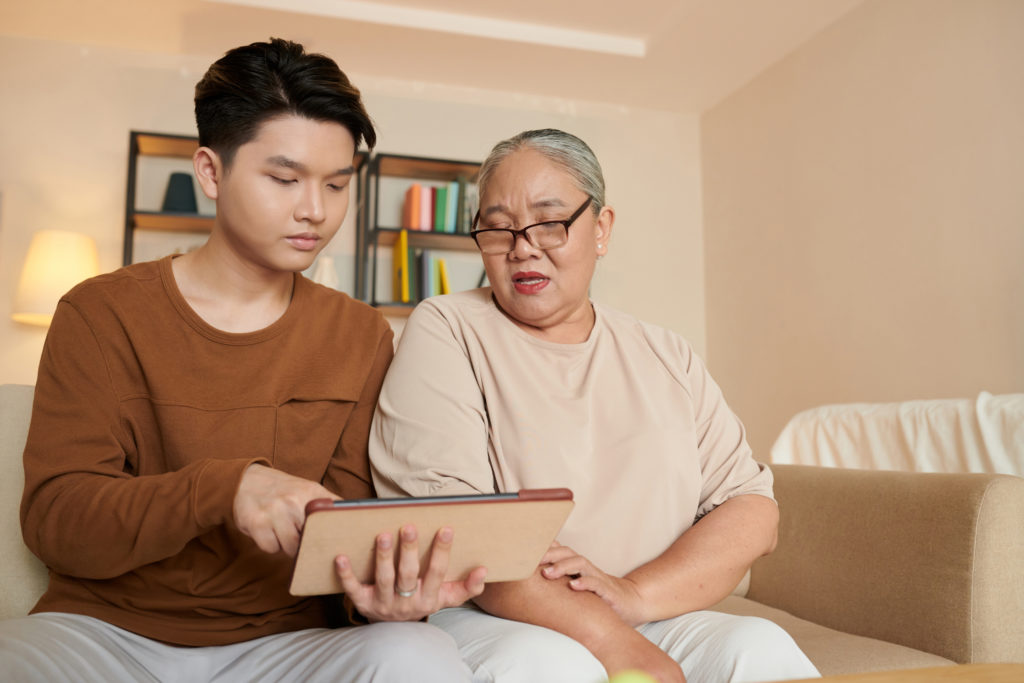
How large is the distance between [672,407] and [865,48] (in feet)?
9.40

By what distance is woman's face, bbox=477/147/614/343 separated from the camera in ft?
4.68

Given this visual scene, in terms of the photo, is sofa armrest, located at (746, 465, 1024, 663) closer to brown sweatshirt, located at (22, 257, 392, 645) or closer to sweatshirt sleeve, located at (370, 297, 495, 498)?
sweatshirt sleeve, located at (370, 297, 495, 498)

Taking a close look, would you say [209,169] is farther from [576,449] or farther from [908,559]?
[908,559]

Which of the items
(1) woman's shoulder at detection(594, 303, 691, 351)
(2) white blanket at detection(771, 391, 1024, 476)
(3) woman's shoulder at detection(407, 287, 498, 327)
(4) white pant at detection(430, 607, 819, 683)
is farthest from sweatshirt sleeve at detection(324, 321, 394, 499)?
(2) white blanket at detection(771, 391, 1024, 476)

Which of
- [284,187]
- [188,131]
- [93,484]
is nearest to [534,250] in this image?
[284,187]

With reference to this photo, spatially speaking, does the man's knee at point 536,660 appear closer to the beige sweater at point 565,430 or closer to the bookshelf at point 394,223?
the beige sweater at point 565,430

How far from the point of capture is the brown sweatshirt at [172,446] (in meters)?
1.03

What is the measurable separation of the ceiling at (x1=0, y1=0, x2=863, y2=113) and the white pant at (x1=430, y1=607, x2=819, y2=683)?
10.5 feet

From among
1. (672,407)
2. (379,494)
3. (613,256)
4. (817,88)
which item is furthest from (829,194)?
(379,494)

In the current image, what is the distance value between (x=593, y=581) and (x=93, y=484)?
2.26 feet

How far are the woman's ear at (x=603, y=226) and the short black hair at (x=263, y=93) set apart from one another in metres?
0.52

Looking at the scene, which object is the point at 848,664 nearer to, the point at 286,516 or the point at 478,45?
the point at 286,516

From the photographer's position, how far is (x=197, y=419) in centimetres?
120

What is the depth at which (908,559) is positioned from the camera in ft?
5.03
